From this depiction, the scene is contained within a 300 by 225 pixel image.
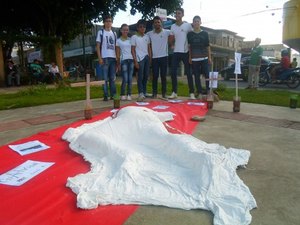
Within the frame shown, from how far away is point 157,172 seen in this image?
237 cm

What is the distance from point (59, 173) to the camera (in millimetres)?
2424

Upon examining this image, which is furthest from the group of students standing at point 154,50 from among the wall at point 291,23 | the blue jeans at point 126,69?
the wall at point 291,23

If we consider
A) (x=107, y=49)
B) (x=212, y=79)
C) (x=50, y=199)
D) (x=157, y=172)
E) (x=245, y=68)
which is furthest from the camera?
(x=245, y=68)

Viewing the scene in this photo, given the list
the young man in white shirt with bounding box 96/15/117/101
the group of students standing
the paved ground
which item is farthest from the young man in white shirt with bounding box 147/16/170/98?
the paved ground

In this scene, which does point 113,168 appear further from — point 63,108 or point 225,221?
point 63,108

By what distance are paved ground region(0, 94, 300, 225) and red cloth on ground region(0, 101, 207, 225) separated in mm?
201

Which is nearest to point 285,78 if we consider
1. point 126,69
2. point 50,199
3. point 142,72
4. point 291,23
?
point 291,23

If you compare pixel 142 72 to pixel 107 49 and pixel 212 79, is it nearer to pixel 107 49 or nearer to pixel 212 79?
pixel 107 49

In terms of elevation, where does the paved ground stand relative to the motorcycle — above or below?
below

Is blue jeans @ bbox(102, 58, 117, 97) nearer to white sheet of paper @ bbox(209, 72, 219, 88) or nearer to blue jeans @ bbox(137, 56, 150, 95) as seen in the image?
blue jeans @ bbox(137, 56, 150, 95)

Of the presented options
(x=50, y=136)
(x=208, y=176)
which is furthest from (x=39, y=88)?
(x=208, y=176)

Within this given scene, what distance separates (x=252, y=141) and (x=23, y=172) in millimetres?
2453

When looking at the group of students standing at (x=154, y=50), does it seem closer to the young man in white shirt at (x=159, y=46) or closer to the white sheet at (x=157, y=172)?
the young man in white shirt at (x=159, y=46)

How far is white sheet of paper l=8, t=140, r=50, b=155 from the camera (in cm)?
304
